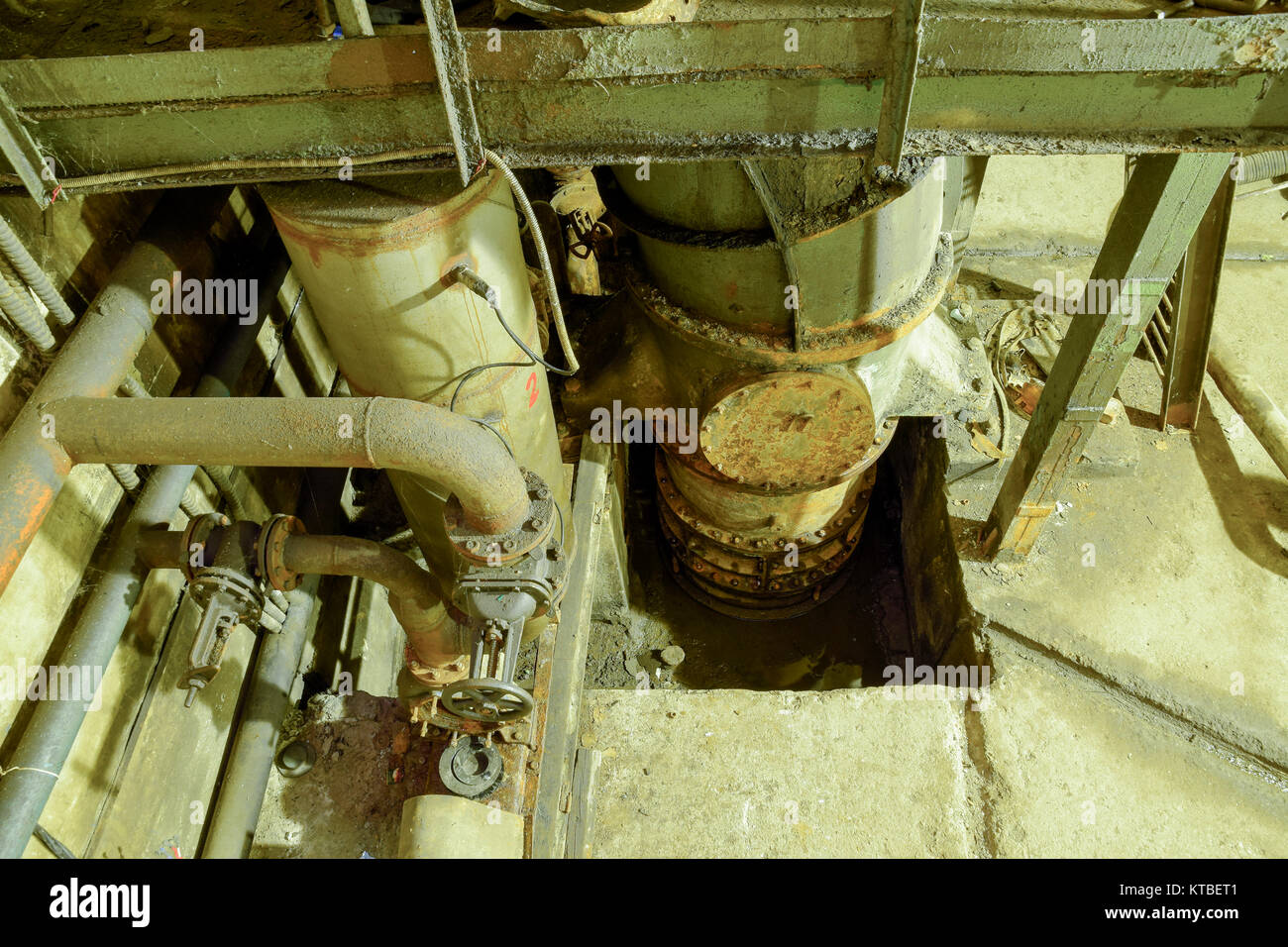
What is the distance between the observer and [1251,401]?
463 cm

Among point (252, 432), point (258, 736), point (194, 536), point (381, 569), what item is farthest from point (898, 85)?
point (258, 736)

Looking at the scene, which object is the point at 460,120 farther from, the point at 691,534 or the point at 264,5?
the point at 691,534

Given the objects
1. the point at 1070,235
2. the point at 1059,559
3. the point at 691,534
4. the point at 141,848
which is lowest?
the point at 141,848

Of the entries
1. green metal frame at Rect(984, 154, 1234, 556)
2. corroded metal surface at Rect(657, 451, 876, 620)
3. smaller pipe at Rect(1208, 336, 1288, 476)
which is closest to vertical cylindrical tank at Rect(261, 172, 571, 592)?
corroded metal surface at Rect(657, 451, 876, 620)

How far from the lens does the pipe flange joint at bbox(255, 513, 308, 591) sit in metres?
2.64

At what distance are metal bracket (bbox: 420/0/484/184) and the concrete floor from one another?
2587 mm

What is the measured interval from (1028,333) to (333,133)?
4.17 meters

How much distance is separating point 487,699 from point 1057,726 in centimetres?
268

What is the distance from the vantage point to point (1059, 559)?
13.4 feet

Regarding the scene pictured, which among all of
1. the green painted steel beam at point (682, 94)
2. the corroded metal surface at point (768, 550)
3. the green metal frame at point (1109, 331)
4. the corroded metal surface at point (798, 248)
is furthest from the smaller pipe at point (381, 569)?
the green metal frame at point (1109, 331)

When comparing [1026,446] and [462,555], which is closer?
[462,555]

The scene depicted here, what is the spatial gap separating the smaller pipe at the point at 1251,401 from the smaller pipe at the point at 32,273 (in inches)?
222

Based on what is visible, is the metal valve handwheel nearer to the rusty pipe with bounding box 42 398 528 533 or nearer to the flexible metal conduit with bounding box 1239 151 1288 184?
the rusty pipe with bounding box 42 398 528 533

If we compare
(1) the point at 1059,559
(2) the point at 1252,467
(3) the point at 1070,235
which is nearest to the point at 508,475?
(1) the point at 1059,559
